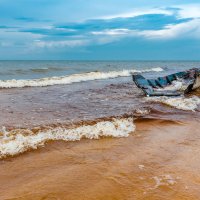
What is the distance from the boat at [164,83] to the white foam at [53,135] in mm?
5688

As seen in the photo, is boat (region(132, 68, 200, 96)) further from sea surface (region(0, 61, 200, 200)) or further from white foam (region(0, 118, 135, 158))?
white foam (region(0, 118, 135, 158))

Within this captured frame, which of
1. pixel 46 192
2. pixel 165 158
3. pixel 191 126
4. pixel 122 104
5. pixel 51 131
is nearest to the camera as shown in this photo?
pixel 46 192

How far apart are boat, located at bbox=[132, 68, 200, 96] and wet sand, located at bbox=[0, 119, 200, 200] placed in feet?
21.3

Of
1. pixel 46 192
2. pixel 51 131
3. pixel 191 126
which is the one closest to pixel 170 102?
pixel 191 126

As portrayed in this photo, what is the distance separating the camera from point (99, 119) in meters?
6.71

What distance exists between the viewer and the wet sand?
307 centimetres

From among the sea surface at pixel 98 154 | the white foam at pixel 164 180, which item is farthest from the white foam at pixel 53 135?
the white foam at pixel 164 180

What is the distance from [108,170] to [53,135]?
5.96 feet

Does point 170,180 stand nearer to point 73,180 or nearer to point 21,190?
point 73,180

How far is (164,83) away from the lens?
A: 14539mm

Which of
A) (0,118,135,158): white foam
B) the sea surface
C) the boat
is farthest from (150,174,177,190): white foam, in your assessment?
the boat

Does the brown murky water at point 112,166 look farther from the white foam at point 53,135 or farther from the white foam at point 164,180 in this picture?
the white foam at point 53,135

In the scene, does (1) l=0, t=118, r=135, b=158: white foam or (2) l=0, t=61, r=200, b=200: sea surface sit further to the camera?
(1) l=0, t=118, r=135, b=158: white foam

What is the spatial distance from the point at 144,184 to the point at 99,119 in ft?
11.5
